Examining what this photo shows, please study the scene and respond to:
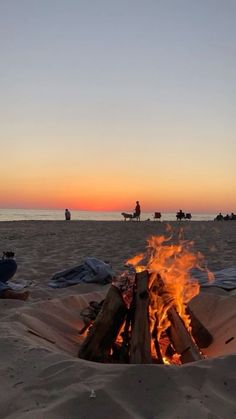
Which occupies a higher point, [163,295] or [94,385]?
[163,295]

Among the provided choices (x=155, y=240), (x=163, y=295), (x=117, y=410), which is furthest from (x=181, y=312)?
(x=117, y=410)

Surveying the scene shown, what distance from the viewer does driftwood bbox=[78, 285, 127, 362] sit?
14.1ft

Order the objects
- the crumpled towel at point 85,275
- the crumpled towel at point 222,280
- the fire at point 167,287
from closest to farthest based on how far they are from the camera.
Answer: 1. the fire at point 167,287
2. the crumpled towel at point 222,280
3. the crumpled towel at point 85,275

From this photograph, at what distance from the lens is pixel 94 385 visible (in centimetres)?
316

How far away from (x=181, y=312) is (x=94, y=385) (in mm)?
1964

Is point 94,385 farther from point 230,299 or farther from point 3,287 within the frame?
point 3,287

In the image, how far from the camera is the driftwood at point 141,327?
4.02 metres

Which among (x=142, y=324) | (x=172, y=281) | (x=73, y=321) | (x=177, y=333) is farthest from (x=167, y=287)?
(x=73, y=321)

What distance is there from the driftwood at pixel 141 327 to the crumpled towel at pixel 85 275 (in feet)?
14.0

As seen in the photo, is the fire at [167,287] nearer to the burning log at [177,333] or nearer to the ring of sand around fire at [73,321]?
the burning log at [177,333]

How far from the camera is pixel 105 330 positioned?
173 inches

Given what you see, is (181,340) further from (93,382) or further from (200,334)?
(93,382)

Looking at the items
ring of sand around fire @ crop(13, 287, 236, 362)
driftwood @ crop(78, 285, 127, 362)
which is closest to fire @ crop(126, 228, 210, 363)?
driftwood @ crop(78, 285, 127, 362)

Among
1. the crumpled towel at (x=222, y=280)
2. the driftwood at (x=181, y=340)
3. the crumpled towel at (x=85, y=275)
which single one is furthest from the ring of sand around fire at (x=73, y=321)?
the crumpled towel at (x=85, y=275)
